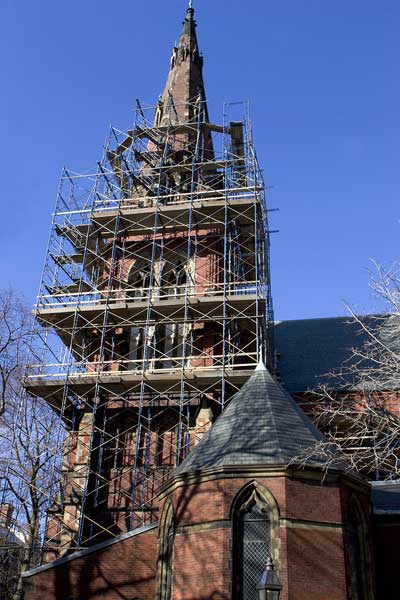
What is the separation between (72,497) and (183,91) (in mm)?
21105

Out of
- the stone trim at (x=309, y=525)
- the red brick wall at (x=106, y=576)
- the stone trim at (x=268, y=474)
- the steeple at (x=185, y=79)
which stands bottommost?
the red brick wall at (x=106, y=576)

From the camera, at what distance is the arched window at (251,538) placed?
12.7 m

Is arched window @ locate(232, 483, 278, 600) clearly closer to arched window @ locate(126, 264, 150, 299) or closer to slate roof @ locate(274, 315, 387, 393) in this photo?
slate roof @ locate(274, 315, 387, 393)

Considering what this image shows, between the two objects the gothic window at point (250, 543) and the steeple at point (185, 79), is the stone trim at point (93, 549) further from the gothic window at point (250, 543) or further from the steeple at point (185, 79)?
the steeple at point (185, 79)

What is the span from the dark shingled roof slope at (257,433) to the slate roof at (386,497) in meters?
2.68

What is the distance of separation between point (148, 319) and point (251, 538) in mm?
10096

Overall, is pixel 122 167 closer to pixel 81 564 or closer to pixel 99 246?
pixel 99 246

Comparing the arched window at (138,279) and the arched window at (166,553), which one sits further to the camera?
the arched window at (138,279)

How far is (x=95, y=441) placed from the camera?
2105cm

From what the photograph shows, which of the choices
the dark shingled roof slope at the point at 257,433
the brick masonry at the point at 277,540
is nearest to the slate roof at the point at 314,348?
the dark shingled roof slope at the point at 257,433

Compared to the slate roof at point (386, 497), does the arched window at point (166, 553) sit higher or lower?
lower

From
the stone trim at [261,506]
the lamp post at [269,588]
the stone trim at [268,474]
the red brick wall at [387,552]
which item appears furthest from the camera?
the red brick wall at [387,552]

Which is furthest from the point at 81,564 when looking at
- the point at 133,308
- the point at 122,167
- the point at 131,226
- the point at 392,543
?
the point at 122,167

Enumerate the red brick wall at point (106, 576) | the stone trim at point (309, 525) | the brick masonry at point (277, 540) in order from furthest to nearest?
the red brick wall at point (106, 576) < the stone trim at point (309, 525) < the brick masonry at point (277, 540)
